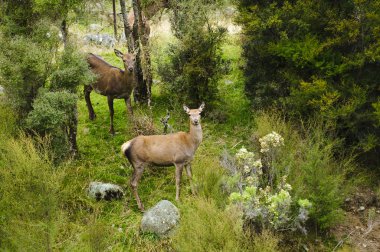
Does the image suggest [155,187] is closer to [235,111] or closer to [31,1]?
[235,111]

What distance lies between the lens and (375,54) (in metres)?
9.59

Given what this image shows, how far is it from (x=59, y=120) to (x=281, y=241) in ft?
17.2

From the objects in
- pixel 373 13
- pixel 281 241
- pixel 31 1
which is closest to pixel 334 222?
pixel 281 241

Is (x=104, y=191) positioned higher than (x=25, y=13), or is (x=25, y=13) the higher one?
(x=25, y=13)

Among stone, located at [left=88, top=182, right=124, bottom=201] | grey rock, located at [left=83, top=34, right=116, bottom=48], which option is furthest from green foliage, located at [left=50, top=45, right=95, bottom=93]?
grey rock, located at [left=83, top=34, right=116, bottom=48]

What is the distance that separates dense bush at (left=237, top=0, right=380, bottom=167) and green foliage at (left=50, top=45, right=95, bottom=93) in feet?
13.7

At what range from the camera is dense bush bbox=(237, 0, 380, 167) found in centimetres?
985

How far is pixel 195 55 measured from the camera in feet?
40.5

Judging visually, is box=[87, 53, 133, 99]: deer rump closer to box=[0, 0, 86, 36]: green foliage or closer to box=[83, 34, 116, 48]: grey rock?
box=[0, 0, 86, 36]: green foliage

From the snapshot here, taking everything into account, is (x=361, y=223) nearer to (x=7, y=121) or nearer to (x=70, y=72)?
(x=70, y=72)

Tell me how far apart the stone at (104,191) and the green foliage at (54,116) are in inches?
41.6

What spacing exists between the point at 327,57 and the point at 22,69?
270 inches

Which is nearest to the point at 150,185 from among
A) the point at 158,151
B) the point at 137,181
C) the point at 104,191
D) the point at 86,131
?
the point at 137,181

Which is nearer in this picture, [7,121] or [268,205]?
[268,205]
